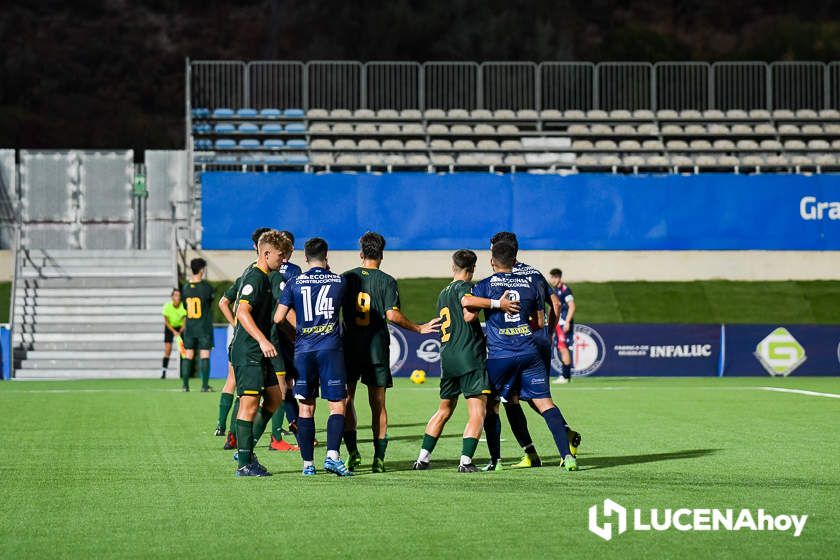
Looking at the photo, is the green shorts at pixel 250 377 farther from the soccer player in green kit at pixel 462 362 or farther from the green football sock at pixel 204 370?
the green football sock at pixel 204 370

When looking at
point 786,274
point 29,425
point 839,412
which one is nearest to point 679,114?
point 786,274

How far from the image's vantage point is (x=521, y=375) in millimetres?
11445

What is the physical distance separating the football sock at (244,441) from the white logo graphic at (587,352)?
1883 centimetres

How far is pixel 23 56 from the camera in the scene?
2367 inches

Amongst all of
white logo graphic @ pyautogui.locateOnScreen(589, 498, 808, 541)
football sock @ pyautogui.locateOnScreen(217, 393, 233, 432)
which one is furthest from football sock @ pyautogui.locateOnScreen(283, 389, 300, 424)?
white logo graphic @ pyautogui.locateOnScreen(589, 498, 808, 541)

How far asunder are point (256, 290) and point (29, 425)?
21.4 feet

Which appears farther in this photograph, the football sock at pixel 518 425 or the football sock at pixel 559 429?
the football sock at pixel 518 425

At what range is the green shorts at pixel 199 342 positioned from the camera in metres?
23.1

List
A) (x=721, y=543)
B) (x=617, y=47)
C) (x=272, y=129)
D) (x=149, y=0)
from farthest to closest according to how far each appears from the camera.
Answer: (x=149, y=0) < (x=617, y=47) < (x=272, y=129) < (x=721, y=543)

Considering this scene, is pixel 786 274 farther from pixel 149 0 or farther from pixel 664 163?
pixel 149 0

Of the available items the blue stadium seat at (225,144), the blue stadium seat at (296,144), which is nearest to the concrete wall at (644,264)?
the blue stadium seat at (296,144)

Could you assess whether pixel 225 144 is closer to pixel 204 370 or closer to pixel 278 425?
pixel 204 370

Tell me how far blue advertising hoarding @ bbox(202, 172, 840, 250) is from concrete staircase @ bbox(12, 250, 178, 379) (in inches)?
86.8

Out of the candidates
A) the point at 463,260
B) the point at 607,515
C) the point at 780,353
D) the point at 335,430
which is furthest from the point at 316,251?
the point at 780,353
